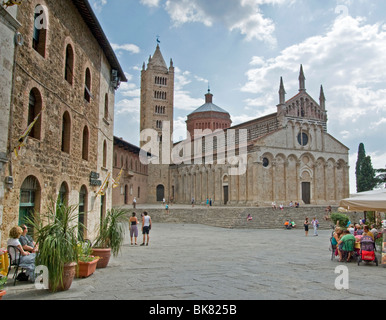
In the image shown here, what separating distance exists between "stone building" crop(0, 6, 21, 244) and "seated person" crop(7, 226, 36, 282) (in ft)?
2.64

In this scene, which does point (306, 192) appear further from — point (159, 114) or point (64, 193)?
point (64, 193)

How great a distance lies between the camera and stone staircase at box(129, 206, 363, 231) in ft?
97.9

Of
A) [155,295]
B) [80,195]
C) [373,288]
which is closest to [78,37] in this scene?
[80,195]

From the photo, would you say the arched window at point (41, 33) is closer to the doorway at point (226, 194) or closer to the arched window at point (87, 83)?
the arched window at point (87, 83)

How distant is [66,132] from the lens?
1302 cm

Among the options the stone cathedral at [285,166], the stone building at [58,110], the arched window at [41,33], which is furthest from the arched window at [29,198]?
the stone cathedral at [285,166]

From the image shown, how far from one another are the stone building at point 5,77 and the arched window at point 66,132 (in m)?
4.26

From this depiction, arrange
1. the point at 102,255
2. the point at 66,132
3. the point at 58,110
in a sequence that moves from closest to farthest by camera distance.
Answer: the point at 102,255 → the point at 58,110 → the point at 66,132

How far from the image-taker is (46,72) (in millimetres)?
10844

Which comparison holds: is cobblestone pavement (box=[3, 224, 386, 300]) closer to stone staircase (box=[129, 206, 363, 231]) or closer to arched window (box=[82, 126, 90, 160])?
arched window (box=[82, 126, 90, 160])

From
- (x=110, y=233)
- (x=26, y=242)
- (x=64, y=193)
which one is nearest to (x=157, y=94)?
(x=64, y=193)

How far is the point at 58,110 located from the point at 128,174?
34.2 meters

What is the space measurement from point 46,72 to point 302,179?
124 feet

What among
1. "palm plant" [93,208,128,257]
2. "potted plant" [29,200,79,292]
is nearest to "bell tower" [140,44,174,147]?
"palm plant" [93,208,128,257]
